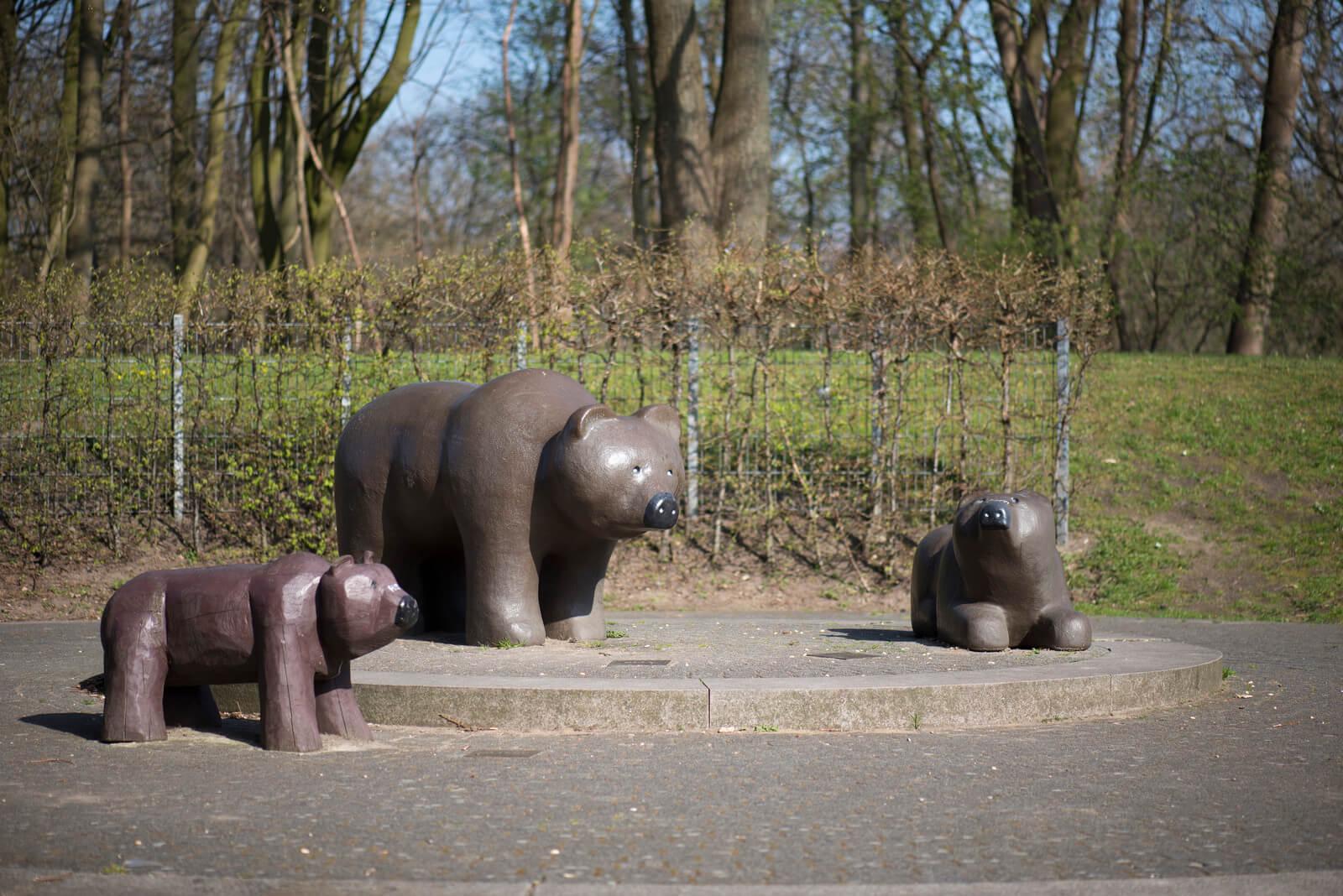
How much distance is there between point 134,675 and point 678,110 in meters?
15.1

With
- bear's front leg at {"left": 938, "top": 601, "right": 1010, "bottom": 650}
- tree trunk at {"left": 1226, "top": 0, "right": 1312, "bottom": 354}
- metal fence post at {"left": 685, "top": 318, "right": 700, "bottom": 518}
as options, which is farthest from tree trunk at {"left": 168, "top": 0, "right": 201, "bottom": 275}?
tree trunk at {"left": 1226, "top": 0, "right": 1312, "bottom": 354}

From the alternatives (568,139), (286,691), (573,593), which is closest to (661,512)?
(573,593)

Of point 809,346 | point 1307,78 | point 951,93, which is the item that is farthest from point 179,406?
point 1307,78

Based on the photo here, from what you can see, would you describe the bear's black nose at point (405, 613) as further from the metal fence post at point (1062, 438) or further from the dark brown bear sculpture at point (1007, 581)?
the metal fence post at point (1062, 438)

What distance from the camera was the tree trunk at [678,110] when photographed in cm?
1912

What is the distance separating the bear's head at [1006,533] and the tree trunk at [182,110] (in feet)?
52.4

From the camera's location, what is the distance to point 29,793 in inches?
196

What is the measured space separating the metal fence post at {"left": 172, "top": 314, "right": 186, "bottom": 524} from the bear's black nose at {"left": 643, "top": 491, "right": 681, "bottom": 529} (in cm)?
841

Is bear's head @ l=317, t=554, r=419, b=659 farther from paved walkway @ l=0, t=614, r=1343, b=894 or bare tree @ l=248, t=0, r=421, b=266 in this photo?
bare tree @ l=248, t=0, r=421, b=266

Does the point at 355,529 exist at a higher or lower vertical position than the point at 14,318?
lower

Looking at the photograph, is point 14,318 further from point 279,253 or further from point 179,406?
point 279,253

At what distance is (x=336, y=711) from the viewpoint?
6.05 metres

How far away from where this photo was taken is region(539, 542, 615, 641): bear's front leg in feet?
27.7

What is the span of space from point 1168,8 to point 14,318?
74.7 feet
